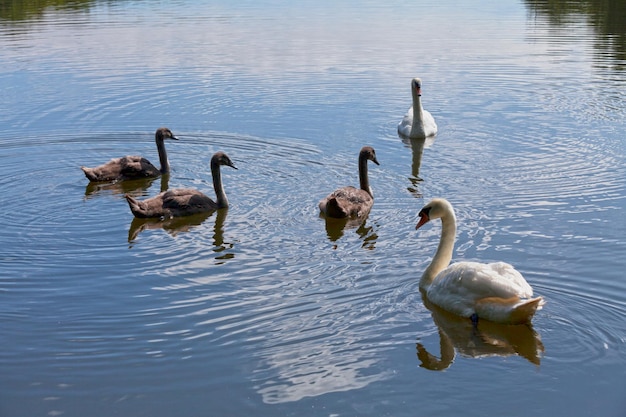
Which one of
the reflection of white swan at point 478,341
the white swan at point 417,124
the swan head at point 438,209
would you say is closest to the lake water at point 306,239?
the reflection of white swan at point 478,341

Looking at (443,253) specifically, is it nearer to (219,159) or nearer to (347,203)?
(347,203)

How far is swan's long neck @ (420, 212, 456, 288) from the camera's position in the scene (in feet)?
35.5

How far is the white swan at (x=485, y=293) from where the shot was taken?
9.70 metres

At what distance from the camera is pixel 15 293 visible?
36.3 ft

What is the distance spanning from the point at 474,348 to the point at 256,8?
3680 centimetres

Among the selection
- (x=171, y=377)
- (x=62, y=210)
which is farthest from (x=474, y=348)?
(x=62, y=210)

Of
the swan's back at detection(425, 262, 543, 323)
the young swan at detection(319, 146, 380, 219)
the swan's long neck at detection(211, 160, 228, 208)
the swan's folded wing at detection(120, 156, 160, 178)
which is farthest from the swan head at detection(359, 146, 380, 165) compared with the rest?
the swan's back at detection(425, 262, 543, 323)

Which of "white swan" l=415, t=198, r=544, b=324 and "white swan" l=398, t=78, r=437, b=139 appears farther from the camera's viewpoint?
"white swan" l=398, t=78, r=437, b=139

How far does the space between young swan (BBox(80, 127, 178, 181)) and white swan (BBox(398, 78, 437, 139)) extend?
16.2 ft

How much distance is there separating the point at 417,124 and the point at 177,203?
6290mm

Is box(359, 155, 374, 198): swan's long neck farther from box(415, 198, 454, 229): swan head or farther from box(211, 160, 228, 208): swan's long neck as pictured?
box(415, 198, 454, 229): swan head

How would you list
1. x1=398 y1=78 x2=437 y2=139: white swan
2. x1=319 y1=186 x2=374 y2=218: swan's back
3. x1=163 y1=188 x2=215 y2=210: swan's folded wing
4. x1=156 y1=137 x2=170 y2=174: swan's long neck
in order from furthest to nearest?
x1=398 y1=78 x2=437 y2=139: white swan < x1=156 y1=137 x2=170 y2=174: swan's long neck < x1=163 y1=188 x2=215 y2=210: swan's folded wing < x1=319 y1=186 x2=374 y2=218: swan's back

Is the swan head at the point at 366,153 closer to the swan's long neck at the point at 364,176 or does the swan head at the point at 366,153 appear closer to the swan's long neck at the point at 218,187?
the swan's long neck at the point at 364,176

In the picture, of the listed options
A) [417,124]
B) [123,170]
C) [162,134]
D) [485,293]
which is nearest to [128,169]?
[123,170]
